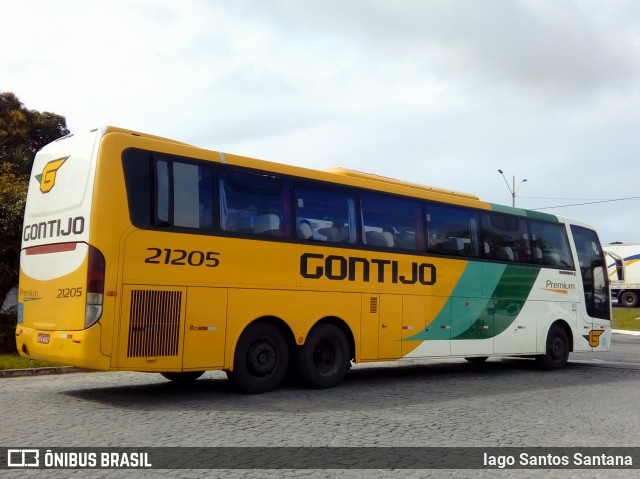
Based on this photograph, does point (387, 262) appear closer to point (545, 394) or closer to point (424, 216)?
point (424, 216)

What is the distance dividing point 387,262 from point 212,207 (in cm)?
355

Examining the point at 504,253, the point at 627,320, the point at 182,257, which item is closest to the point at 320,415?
the point at 182,257

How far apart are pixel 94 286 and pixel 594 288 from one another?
12191 millimetres

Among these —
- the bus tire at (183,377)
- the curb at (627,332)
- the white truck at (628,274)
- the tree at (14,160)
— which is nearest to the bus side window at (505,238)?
the bus tire at (183,377)

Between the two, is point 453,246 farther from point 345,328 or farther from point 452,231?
point 345,328

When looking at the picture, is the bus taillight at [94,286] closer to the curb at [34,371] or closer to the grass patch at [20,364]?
the curb at [34,371]

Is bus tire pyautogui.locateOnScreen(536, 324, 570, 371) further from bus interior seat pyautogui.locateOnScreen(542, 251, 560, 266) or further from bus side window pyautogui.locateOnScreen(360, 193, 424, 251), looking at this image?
bus side window pyautogui.locateOnScreen(360, 193, 424, 251)

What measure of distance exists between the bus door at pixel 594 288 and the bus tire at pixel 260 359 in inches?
344

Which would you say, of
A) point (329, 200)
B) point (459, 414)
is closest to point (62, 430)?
point (459, 414)

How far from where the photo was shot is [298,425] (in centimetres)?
761

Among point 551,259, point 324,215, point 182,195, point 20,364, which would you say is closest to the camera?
point 182,195

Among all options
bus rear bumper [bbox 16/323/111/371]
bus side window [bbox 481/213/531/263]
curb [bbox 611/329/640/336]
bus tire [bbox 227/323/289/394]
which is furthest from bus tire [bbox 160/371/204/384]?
curb [bbox 611/329/640/336]

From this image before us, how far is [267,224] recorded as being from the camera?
398 inches

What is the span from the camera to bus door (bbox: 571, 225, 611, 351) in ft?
52.7
